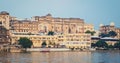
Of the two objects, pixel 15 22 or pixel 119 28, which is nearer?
pixel 15 22

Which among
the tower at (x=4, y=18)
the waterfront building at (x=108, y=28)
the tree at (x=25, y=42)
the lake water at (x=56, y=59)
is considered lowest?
the lake water at (x=56, y=59)

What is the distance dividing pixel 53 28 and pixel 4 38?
29540mm

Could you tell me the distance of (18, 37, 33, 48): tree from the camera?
230 feet

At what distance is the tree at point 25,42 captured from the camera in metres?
70.0

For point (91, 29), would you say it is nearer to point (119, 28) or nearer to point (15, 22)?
point (119, 28)

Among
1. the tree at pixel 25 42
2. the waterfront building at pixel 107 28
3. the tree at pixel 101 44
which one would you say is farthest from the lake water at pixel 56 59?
the waterfront building at pixel 107 28

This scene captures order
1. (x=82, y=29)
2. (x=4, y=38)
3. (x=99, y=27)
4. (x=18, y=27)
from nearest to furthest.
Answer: (x=4, y=38)
(x=18, y=27)
(x=82, y=29)
(x=99, y=27)

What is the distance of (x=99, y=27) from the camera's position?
115 meters

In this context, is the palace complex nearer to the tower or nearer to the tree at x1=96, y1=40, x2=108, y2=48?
the tower

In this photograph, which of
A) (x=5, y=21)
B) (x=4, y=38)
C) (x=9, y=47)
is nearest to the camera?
(x=9, y=47)

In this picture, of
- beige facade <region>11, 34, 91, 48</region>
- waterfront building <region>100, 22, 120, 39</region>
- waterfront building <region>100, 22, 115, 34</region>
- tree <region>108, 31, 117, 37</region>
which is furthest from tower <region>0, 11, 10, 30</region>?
waterfront building <region>100, 22, 115, 34</region>

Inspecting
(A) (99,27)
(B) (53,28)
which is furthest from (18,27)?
(A) (99,27)

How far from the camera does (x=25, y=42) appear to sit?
70.2 metres

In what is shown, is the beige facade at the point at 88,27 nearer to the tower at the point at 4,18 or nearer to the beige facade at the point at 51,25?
the beige facade at the point at 51,25
